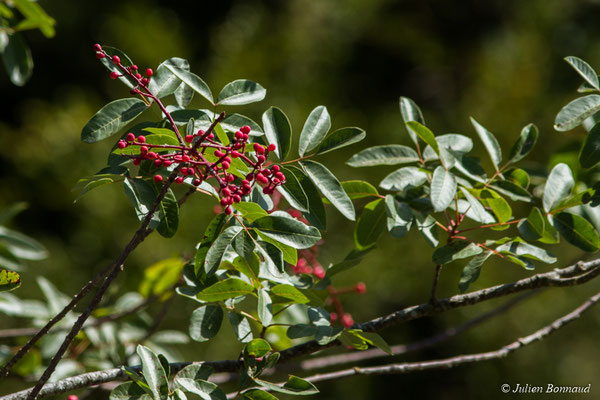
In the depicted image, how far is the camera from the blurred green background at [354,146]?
2396 mm

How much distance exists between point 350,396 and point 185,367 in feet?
6.03

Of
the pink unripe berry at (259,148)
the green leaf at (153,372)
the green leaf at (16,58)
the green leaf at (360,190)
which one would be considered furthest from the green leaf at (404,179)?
the green leaf at (16,58)

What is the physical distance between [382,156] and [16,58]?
3.23 ft

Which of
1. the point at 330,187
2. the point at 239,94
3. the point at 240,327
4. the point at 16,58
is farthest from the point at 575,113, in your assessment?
the point at 16,58

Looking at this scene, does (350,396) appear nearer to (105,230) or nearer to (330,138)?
(105,230)

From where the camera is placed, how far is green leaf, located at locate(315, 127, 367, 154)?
0.89 m

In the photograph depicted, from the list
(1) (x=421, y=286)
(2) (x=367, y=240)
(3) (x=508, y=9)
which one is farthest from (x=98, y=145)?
(3) (x=508, y=9)

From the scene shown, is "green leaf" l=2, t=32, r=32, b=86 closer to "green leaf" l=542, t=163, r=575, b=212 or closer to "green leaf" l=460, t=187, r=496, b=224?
"green leaf" l=460, t=187, r=496, b=224

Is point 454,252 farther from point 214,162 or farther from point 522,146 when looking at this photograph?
point 214,162

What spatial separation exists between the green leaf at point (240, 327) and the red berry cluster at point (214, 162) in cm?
23

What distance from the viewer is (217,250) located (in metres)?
0.79

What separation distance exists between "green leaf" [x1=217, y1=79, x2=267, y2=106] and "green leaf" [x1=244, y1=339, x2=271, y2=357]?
1.19ft

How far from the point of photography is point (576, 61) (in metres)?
0.94

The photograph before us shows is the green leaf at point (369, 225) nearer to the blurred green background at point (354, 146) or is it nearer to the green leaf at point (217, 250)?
the green leaf at point (217, 250)
